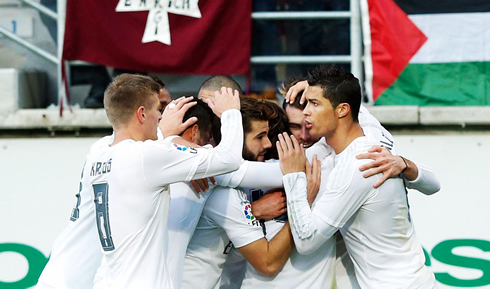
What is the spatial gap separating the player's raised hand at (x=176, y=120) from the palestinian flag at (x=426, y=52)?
3118 mm

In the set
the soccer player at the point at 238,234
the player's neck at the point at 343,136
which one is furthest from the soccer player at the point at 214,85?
the player's neck at the point at 343,136

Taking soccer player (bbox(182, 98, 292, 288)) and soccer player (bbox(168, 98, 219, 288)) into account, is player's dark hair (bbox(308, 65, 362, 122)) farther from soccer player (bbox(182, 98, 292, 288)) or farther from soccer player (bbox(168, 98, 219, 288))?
soccer player (bbox(168, 98, 219, 288))

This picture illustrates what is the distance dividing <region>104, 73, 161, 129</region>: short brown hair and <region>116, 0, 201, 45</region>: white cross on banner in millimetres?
3150

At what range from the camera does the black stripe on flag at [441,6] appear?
6.39m

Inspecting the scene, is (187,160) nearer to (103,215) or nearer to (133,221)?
(133,221)

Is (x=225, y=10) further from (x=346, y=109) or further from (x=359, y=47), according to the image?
(x=346, y=109)

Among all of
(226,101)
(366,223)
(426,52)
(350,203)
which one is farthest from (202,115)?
(426,52)

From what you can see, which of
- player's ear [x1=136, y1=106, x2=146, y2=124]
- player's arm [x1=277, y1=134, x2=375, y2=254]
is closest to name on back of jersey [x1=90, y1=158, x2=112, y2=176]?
player's ear [x1=136, y1=106, x2=146, y2=124]

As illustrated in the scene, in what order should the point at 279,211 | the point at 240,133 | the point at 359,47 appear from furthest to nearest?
1. the point at 359,47
2. the point at 279,211
3. the point at 240,133

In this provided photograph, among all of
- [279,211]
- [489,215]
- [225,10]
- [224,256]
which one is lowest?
[489,215]

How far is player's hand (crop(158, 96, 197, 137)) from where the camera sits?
3.68 meters

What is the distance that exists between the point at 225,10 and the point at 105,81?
1396 mm

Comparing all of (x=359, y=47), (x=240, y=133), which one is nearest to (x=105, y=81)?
(x=359, y=47)

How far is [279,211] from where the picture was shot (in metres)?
3.81
